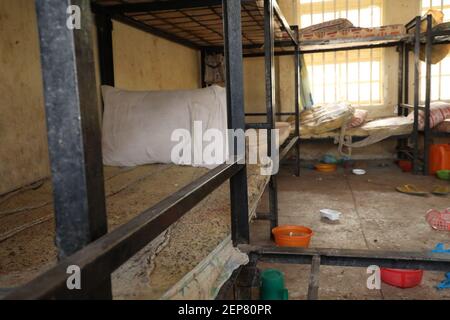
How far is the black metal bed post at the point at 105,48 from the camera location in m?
3.83

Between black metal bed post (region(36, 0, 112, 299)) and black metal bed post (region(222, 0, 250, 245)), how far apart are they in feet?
3.95

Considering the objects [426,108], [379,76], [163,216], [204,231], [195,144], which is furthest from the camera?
[379,76]

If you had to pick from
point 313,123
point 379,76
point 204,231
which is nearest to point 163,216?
point 204,231

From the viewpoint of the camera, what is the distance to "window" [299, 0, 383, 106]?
23.3 feet

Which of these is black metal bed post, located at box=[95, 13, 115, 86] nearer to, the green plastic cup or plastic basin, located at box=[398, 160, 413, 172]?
the green plastic cup

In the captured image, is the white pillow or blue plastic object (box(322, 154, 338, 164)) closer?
the white pillow

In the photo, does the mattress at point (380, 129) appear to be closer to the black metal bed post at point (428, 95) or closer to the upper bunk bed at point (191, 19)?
the black metal bed post at point (428, 95)

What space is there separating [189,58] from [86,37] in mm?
5984

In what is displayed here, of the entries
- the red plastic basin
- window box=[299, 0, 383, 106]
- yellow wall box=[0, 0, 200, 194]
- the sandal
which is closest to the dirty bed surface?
yellow wall box=[0, 0, 200, 194]

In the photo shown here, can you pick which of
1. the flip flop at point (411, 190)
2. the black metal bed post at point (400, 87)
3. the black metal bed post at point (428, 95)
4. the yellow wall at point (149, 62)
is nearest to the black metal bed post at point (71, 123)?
the yellow wall at point (149, 62)

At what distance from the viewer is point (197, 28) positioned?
17.0 ft

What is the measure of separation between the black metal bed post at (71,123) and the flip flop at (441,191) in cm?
505

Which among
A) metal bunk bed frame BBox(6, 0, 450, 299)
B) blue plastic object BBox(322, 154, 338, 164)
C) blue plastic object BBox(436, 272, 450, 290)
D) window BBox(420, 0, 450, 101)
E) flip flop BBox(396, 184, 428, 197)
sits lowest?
blue plastic object BBox(436, 272, 450, 290)

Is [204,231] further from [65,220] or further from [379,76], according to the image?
[379,76]
